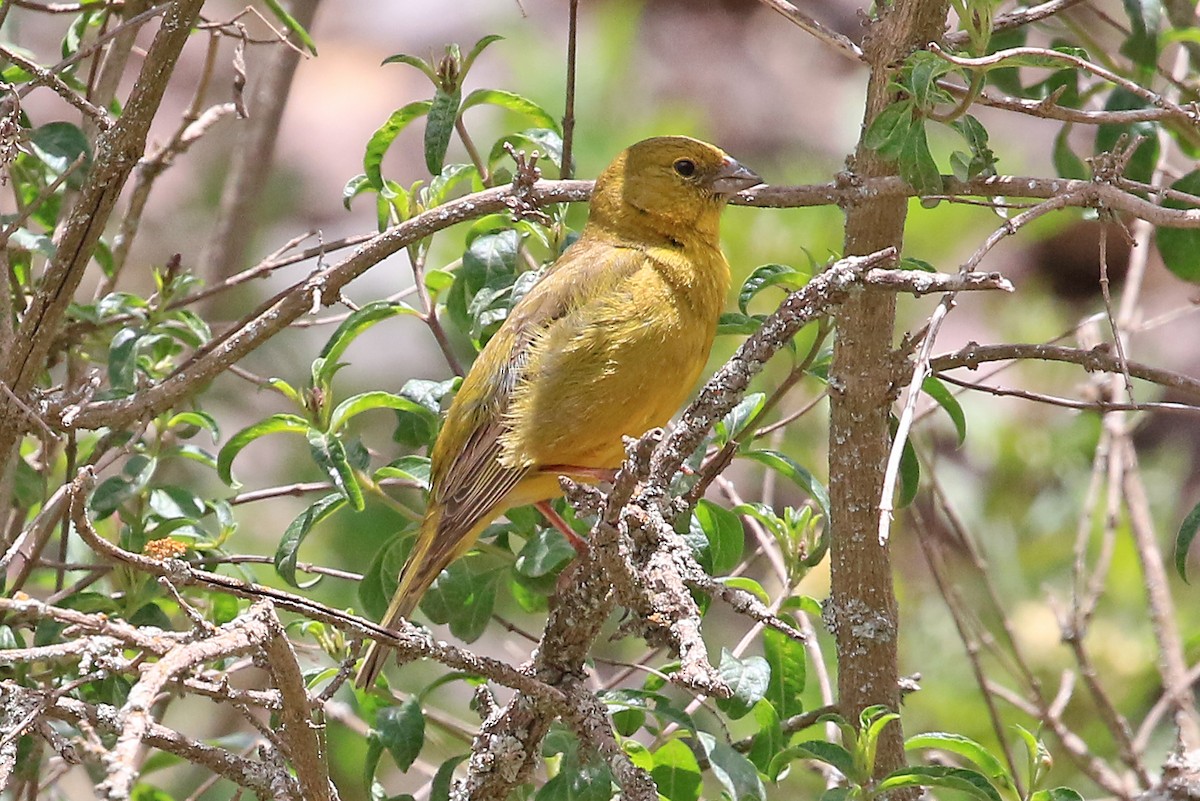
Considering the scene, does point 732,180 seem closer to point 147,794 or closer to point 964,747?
point 964,747

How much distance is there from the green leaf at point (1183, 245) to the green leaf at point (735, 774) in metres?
1.51

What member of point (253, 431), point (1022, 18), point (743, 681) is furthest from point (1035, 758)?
point (253, 431)

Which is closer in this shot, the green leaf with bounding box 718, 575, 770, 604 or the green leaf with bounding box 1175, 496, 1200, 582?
the green leaf with bounding box 1175, 496, 1200, 582

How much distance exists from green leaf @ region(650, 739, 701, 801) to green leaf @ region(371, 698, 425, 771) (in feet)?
1.59

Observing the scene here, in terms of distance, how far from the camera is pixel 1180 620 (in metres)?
5.13

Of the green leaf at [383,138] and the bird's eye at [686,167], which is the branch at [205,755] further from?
the bird's eye at [686,167]

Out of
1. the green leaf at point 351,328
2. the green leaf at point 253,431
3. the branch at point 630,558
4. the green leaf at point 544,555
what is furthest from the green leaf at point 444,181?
the branch at point 630,558

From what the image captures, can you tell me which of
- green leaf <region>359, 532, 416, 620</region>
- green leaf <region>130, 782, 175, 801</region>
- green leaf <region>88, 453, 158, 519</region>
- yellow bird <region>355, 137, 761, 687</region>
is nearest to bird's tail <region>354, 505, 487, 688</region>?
green leaf <region>359, 532, 416, 620</region>

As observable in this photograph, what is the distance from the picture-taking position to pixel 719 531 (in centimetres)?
303

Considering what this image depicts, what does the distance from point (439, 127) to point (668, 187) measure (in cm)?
114

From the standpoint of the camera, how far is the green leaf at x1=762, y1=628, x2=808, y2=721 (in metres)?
2.95

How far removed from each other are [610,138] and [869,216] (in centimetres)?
406

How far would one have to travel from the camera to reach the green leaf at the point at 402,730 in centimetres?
285

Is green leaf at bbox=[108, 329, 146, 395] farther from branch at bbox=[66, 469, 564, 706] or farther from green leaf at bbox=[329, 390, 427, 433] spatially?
branch at bbox=[66, 469, 564, 706]
